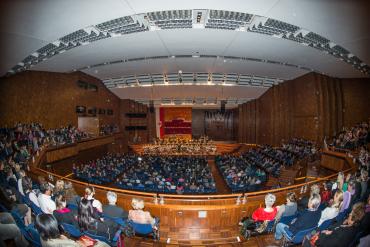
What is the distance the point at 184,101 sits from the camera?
69.0 feet

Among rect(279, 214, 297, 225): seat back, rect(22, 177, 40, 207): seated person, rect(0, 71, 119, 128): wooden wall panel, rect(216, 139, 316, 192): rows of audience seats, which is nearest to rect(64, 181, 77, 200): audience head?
rect(22, 177, 40, 207): seated person

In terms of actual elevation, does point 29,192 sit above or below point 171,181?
above

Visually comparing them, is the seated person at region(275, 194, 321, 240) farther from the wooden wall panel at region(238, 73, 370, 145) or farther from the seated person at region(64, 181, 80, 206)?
the wooden wall panel at region(238, 73, 370, 145)

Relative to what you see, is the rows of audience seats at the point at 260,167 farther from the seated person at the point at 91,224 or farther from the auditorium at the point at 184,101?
the seated person at the point at 91,224

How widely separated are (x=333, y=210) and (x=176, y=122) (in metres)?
24.1

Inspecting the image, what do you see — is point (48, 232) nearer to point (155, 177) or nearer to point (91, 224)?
point (91, 224)

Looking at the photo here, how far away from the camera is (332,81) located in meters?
13.2

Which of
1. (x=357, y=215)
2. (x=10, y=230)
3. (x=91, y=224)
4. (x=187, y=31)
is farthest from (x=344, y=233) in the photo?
(x=187, y=31)

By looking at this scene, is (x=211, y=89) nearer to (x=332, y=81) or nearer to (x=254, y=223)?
(x=332, y=81)

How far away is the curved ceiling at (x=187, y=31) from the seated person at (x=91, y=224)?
191 inches

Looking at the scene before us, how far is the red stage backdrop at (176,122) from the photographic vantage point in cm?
2665

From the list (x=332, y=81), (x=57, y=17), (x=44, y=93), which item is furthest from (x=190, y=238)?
(x=332, y=81)

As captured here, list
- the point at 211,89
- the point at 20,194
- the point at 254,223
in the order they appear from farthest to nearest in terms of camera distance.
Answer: the point at 211,89
the point at 20,194
the point at 254,223

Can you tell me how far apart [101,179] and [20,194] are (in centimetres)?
656
